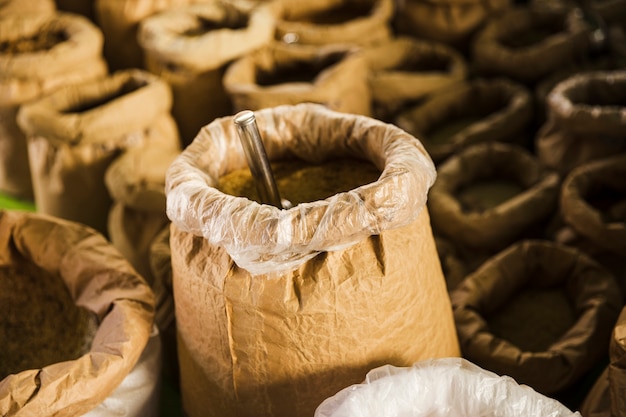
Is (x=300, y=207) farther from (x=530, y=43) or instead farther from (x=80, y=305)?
(x=530, y=43)

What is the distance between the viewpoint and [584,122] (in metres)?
1.97

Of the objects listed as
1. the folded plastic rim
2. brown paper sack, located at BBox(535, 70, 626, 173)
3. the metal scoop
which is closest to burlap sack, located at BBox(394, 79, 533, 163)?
Answer: brown paper sack, located at BBox(535, 70, 626, 173)

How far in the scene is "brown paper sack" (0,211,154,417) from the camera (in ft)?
3.89

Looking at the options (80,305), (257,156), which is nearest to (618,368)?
(257,156)

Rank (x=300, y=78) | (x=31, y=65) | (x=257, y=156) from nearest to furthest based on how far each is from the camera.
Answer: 1. (x=257, y=156)
2. (x=31, y=65)
3. (x=300, y=78)

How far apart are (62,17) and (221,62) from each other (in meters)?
0.63

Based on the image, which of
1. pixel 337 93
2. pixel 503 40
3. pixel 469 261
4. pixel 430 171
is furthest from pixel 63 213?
pixel 503 40

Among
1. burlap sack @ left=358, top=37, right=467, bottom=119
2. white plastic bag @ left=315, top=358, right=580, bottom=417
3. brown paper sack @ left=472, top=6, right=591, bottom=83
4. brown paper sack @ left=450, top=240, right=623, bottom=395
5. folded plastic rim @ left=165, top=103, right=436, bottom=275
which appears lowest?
brown paper sack @ left=450, top=240, right=623, bottom=395

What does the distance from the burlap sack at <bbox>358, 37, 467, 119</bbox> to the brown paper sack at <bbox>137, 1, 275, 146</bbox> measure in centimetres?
40

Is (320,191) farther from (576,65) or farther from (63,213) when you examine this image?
(576,65)

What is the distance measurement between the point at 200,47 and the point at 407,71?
807 mm

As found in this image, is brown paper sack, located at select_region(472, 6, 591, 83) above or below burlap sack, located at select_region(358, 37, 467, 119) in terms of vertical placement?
above

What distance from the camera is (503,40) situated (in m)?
2.63

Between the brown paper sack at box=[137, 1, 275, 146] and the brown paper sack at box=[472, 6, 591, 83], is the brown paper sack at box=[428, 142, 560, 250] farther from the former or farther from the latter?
the brown paper sack at box=[137, 1, 275, 146]
